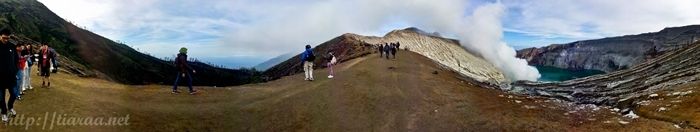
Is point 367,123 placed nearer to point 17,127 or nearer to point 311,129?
point 311,129

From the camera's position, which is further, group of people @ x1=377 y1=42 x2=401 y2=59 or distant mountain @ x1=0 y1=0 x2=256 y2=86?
distant mountain @ x1=0 y1=0 x2=256 y2=86

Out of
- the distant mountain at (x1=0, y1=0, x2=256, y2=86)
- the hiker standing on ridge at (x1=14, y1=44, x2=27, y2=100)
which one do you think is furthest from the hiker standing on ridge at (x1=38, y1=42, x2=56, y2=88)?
the distant mountain at (x1=0, y1=0, x2=256, y2=86)

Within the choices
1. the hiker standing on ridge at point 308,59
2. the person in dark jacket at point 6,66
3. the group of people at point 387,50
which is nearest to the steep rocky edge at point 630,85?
the hiker standing on ridge at point 308,59

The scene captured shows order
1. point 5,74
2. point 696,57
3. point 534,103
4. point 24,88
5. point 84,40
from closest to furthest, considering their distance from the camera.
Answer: point 5,74, point 24,88, point 534,103, point 696,57, point 84,40

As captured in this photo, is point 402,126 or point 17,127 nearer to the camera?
point 17,127

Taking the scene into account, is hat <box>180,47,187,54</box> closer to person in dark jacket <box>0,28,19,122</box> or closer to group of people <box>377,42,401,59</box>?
person in dark jacket <box>0,28,19,122</box>

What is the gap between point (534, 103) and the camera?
28.4 m

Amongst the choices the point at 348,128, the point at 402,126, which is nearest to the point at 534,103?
the point at 402,126

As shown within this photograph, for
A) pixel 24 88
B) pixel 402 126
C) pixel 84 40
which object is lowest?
pixel 402 126

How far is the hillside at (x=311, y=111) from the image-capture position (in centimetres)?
2070

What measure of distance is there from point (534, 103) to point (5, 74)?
22.4m

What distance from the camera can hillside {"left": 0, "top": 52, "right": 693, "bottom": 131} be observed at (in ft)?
67.9

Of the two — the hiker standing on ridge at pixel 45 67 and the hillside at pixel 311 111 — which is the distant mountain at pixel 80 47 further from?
the hillside at pixel 311 111

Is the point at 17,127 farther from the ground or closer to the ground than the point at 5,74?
closer to the ground
